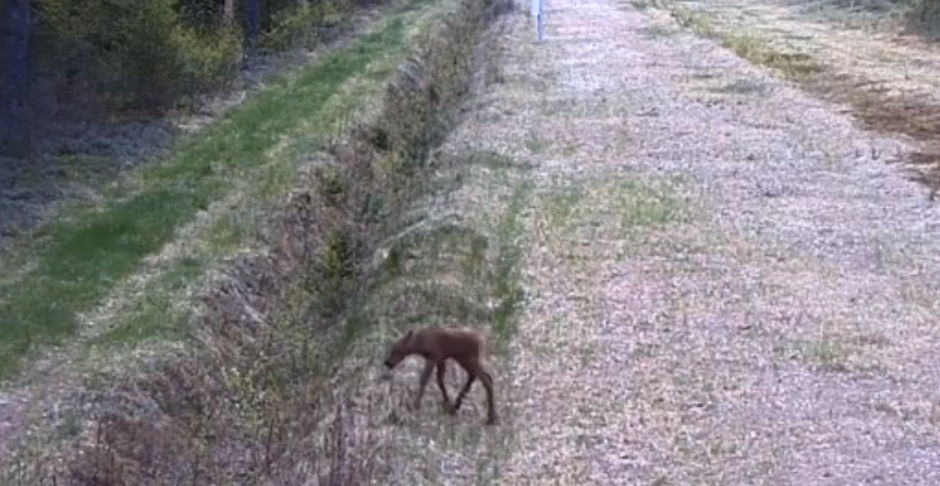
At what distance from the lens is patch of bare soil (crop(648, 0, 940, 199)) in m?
23.4

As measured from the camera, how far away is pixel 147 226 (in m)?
16.1

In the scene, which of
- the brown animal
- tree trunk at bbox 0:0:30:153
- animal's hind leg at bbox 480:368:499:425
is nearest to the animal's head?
the brown animal

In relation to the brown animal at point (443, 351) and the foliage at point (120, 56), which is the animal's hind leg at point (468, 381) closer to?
the brown animal at point (443, 351)

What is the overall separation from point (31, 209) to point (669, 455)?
328 inches

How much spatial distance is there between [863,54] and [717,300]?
20962mm

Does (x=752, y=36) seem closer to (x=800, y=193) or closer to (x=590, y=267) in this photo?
(x=800, y=193)

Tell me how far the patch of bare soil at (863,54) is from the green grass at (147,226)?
6826 mm

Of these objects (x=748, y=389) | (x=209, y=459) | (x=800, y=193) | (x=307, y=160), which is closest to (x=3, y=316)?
(x=209, y=459)

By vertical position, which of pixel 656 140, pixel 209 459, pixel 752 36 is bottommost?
pixel 752 36

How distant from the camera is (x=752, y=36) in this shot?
1501 inches

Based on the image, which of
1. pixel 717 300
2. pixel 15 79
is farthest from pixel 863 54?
pixel 717 300

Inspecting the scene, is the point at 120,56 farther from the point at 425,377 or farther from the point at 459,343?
the point at 459,343

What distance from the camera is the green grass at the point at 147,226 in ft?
42.2

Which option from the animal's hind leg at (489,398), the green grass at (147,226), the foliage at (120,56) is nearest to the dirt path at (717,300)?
the animal's hind leg at (489,398)
